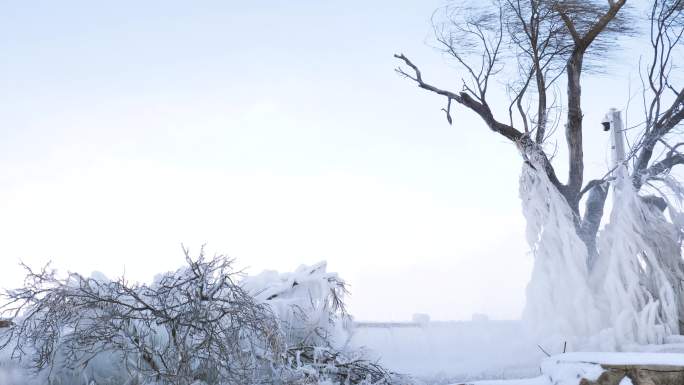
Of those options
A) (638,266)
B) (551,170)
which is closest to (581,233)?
(551,170)

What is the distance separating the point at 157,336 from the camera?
9852 millimetres

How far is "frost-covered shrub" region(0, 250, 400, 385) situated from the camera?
8969mm

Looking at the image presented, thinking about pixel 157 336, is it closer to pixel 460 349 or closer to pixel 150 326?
pixel 150 326

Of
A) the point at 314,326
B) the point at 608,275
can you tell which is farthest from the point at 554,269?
the point at 314,326

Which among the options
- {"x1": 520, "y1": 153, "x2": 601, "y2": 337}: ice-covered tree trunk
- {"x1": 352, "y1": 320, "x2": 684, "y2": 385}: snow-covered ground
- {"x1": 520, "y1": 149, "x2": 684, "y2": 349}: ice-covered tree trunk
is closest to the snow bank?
{"x1": 352, "y1": 320, "x2": 684, "y2": 385}: snow-covered ground

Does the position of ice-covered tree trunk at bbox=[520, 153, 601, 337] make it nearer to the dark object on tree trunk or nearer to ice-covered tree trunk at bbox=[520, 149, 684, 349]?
ice-covered tree trunk at bbox=[520, 149, 684, 349]

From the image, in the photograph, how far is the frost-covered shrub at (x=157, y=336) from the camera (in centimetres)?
897

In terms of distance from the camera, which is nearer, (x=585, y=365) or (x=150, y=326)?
(x=585, y=365)

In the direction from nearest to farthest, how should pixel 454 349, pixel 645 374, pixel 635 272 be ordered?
pixel 645 374
pixel 635 272
pixel 454 349

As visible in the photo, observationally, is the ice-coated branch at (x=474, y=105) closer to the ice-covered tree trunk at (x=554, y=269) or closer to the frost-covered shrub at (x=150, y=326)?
the ice-covered tree trunk at (x=554, y=269)

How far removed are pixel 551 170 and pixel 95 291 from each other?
32.8ft

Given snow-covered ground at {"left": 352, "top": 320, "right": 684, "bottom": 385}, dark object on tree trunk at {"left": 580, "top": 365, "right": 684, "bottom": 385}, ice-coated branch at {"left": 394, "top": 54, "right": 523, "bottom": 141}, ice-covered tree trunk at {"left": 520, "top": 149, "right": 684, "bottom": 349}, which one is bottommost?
dark object on tree trunk at {"left": 580, "top": 365, "right": 684, "bottom": 385}

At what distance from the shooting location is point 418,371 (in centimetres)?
1272

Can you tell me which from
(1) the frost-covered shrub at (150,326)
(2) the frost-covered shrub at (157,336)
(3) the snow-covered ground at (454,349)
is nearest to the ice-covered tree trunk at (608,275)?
(3) the snow-covered ground at (454,349)
